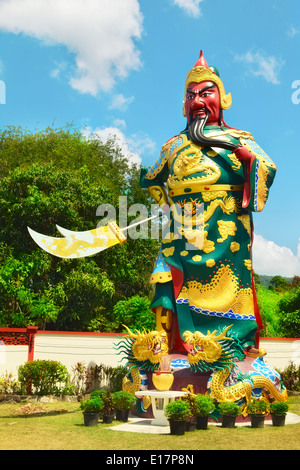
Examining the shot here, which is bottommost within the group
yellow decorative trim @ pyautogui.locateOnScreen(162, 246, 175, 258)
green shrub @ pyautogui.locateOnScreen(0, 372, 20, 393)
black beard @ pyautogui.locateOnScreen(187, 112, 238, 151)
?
green shrub @ pyautogui.locateOnScreen(0, 372, 20, 393)

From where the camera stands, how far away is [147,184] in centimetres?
1042

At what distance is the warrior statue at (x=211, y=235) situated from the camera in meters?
9.16

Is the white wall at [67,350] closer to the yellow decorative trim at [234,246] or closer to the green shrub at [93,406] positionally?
the green shrub at [93,406]

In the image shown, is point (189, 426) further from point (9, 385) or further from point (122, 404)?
point (9, 385)

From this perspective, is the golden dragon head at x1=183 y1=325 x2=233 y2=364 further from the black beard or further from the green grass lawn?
the black beard

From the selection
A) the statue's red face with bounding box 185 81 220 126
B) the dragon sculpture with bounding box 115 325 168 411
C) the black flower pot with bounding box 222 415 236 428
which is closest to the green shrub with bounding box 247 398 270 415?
the black flower pot with bounding box 222 415 236 428

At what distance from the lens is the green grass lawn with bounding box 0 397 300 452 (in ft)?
20.4

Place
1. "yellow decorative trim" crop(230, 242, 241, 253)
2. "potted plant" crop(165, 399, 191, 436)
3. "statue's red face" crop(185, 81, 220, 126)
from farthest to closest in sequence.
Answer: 1. "statue's red face" crop(185, 81, 220, 126)
2. "yellow decorative trim" crop(230, 242, 241, 253)
3. "potted plant" crop(165, 399, 191, 436)

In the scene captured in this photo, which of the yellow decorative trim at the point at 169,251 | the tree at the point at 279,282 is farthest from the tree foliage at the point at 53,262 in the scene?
the tree at the point at 279,282

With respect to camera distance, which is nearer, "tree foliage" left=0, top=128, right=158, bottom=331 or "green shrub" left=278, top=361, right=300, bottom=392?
"green shrub" left=278, top=361, right=300, bottom=392

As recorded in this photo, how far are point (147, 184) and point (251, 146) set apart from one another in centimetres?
210

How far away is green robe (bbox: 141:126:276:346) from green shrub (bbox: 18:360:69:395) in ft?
8.95

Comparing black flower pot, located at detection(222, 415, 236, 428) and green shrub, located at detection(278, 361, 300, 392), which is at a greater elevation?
green shrub, located at detection(278, 361, 300, 392)

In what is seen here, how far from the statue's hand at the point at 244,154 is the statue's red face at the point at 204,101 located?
1.00 metres
